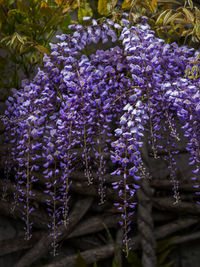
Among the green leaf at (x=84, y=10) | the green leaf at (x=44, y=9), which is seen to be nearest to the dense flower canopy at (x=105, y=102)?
the green leaf at (x=44, y=9)

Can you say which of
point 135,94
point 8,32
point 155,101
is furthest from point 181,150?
point 8,32

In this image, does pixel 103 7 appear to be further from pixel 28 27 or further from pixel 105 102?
pixel 105 102

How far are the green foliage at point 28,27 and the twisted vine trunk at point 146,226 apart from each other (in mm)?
945

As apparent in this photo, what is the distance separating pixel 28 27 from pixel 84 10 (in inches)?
14.4

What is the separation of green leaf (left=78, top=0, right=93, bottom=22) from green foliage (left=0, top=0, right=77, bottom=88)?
0.06 meters

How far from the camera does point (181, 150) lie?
203cm

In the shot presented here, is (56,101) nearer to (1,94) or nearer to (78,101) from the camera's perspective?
(78,101)

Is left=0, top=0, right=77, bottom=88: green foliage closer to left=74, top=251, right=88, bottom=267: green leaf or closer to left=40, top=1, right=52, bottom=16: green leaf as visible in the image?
left=40, top=1, right=52, bottom=16: green leaf

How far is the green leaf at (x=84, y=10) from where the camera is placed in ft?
6.03

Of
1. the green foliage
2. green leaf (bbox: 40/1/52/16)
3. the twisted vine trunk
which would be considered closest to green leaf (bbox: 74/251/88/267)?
the twisted vine trunk

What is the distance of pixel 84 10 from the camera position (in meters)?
1.84

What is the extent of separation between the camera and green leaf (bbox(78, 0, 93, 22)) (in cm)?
184

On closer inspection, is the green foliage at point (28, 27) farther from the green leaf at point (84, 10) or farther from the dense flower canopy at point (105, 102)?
the dense flower canopy at point (105, 102)

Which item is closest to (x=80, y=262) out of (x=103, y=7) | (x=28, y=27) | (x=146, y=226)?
(x=146, y=226)
